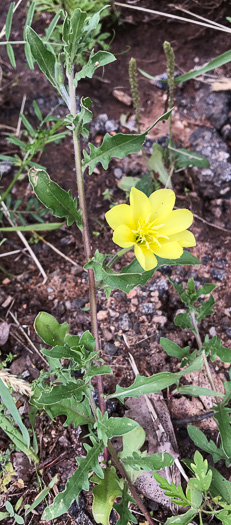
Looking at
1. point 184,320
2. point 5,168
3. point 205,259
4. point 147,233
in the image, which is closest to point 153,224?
point 147,233

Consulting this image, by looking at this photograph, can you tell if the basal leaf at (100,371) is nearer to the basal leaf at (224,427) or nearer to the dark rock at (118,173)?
the basal leaf at (224,427)

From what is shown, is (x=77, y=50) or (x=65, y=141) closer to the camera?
(x=77, y=50)

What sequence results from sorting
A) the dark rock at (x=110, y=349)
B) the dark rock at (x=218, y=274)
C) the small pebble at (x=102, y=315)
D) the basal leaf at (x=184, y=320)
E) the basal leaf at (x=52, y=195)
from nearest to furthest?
the basal leaf at (x=52, y=195), the basal leaf at (x=184, y=320), the dark rock at (x=110, y=349), the small pebble at (x=102, y=315), the dark rock at (x=218, y=274)

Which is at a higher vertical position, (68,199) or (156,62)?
(68,199)

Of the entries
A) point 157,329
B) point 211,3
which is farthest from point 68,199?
point 211,3

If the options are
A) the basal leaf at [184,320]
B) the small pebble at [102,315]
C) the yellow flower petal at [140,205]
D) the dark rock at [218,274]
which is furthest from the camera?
the dark rock at [218,274]

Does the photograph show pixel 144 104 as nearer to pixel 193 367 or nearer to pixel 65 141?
pixel 65 141

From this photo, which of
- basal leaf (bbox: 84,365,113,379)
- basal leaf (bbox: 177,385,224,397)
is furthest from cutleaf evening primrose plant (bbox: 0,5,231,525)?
basal leaf (bbox: 177,385,224,397)

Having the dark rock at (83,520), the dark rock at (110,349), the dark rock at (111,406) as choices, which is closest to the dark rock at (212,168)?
the dark rock at (110,349)
